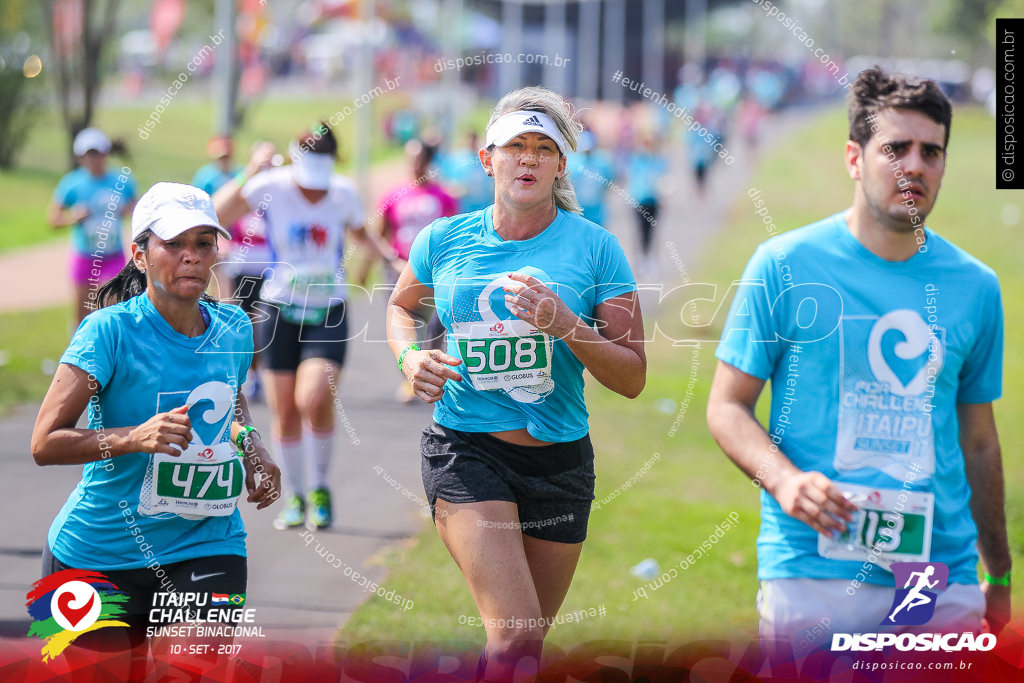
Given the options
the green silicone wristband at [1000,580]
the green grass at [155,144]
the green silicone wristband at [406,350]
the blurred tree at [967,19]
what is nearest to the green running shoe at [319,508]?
the green silicone wristband at [406,350]

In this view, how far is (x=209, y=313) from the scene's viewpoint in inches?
138

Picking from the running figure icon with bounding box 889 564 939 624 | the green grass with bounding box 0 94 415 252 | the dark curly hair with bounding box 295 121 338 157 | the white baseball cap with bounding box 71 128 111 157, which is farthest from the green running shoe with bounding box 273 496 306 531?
the green grass with bounding box 0 94 415 252

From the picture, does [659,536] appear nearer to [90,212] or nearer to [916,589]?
[916,589]

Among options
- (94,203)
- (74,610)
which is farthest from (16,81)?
(74,610)

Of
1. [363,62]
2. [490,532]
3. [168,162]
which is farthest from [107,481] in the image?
[168,162]

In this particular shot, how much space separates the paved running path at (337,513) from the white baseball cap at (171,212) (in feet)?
5.76

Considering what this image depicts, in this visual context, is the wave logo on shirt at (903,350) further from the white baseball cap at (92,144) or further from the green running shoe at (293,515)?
the white baseball cap at (92,144)

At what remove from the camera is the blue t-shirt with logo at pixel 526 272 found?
11.0ft

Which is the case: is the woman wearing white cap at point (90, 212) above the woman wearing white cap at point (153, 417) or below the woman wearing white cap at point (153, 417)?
above

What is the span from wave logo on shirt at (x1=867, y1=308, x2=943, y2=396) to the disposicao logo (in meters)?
0.49

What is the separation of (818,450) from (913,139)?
930 millimetres

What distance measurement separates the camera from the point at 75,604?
3.26 m

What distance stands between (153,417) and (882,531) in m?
2.04

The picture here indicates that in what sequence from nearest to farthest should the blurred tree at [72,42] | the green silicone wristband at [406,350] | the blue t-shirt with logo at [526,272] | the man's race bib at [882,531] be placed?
the man's race bib at [882,531] → the blue t-shirt with logo at [526,272] → the green silicone wristband at [406,350] → the blurred tree at [72,42]
